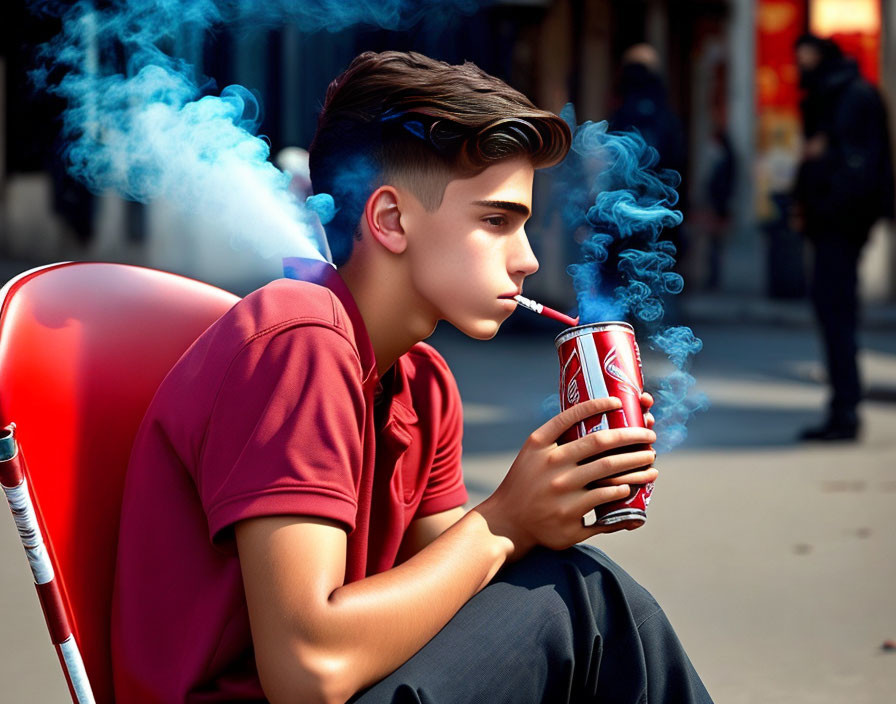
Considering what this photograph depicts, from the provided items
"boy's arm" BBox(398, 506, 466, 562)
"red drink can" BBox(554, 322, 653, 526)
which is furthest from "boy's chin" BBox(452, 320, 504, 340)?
"boy's arm" BBox(398, 506, 466, 562)

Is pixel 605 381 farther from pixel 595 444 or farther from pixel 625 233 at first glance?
pixel 625 233

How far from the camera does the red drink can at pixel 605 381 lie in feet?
5.85

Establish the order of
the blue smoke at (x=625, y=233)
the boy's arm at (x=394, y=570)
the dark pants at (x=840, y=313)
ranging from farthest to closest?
1. the dark pants at (x=840, y=313)
2. the blue smoke at (x=625, y=233)
3. the boy's arm at (x=394, y=570)

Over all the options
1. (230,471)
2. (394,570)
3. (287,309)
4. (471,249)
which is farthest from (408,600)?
(471,249)

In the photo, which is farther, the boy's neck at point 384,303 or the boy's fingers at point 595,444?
the boy's neck at point 384,303

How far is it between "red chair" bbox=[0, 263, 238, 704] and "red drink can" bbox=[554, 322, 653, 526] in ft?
1.87

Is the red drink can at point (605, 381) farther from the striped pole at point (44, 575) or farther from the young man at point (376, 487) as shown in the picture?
the striped pole at point (44, 575)

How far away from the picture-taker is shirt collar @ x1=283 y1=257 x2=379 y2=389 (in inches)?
70.0

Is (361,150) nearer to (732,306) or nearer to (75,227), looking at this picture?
(732,306)

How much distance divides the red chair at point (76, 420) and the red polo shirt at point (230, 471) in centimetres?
7

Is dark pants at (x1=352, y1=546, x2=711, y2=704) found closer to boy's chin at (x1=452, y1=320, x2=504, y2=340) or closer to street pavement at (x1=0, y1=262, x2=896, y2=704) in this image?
boy's chin at (x1=452, y1=320, x2=504, y2=340)

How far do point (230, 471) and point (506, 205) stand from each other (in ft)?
1.81

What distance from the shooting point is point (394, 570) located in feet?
5.49

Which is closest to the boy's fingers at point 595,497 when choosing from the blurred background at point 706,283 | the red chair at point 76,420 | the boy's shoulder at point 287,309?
the boy's shoulder at point 287,309
